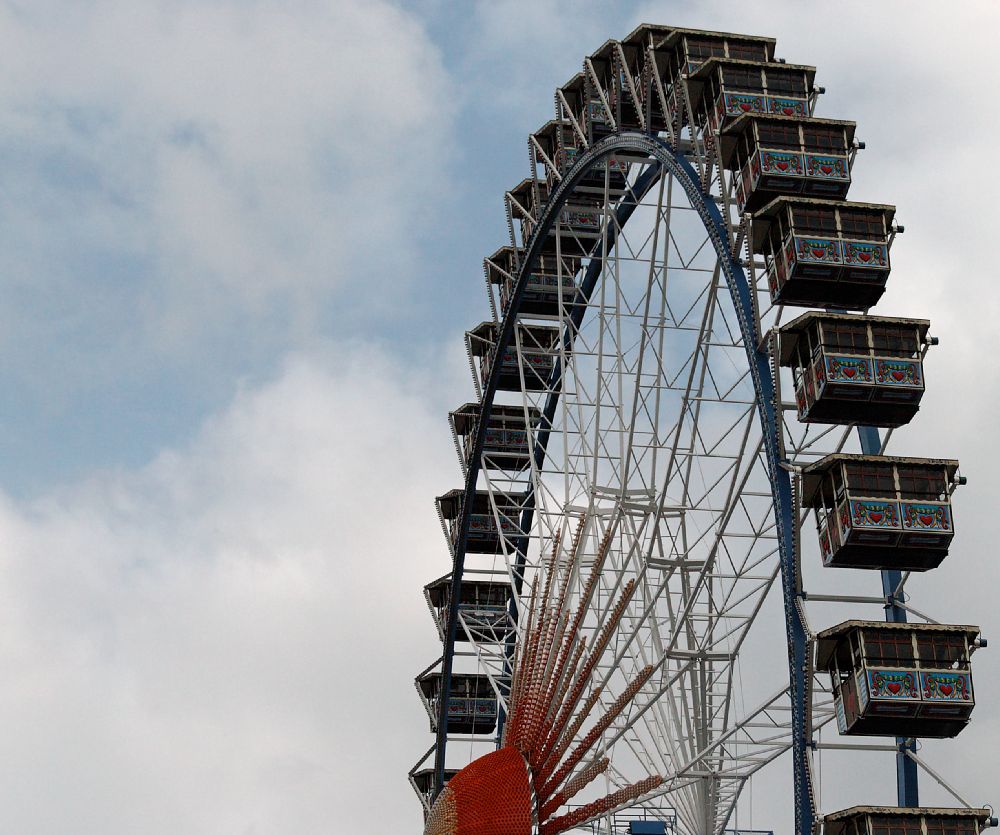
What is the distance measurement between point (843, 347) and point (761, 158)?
13.0 ft

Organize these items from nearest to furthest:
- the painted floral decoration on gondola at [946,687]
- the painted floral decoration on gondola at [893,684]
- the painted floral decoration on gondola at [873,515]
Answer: the painted floral decoration on gondola at [893,684], the painted floral decoration on gondola at [946,687], the painted floral decoration on gondola at [873,515]

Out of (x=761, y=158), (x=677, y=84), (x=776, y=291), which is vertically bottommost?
(x=776, y=291)

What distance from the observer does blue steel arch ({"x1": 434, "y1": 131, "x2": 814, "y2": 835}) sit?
24188 mm

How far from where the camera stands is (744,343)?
1082 inches

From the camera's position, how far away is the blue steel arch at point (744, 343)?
24188 mm

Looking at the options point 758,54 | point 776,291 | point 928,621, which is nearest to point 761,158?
point 776,291

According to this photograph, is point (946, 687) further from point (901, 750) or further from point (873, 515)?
point (873, 515)

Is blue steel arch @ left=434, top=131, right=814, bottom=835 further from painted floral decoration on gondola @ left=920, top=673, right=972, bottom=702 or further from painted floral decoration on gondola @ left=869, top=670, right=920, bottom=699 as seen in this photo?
painted floral decoration on gondola @ left=920, top=673, right=972, bottom=702

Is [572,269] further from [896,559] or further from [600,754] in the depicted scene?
[896,559]

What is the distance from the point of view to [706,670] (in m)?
33.0

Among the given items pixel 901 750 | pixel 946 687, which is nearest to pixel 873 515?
pixel 946 687

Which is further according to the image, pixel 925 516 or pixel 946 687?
pixel 925 516

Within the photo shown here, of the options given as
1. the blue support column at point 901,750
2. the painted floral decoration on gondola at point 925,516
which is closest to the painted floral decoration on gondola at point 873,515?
the painted floral decoration on gondola at point 925,516

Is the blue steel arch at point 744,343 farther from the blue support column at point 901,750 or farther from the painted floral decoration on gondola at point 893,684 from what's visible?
the blue support column at point 901,750
